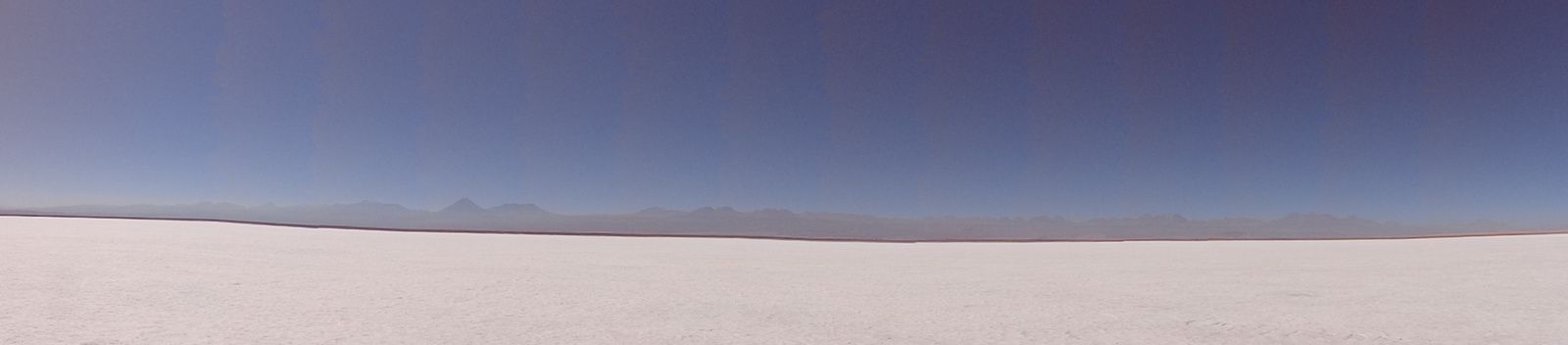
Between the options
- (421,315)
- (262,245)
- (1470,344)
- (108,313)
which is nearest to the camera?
(1470,344)

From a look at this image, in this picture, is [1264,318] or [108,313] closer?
[108,313]

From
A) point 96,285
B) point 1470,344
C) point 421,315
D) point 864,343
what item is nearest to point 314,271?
point 96,285

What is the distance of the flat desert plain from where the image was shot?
802 centimetres

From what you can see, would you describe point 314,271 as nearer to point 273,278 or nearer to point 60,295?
point 273,278

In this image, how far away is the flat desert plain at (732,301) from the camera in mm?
8016

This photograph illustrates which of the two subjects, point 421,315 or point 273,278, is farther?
point 273,278

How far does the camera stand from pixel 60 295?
30.8 feet

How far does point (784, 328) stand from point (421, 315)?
5.11 m

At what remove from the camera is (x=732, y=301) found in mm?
10578

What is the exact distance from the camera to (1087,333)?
328 inches

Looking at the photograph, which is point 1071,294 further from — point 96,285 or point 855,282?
point 96,285

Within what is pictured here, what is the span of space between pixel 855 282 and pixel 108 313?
1160 cm

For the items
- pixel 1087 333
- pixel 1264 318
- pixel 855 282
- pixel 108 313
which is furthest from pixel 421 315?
pixel 1264 318

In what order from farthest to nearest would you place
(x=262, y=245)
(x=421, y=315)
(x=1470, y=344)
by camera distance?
1. (x=262, y=245)
2. (x=421, y=315)
3. (x=1470, y=344)
